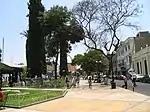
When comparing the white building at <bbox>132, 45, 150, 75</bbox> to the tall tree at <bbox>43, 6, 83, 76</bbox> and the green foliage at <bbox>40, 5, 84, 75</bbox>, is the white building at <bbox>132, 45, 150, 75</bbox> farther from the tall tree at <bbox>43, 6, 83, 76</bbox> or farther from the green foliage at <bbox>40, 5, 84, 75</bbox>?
the tall tree at <bbox>43, 6, 83, 76</bbox>

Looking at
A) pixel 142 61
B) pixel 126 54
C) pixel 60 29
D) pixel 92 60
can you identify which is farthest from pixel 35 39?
pixel 126 54

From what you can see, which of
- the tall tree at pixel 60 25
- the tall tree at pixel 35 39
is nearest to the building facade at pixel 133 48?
the tall tree at pixel 60 25

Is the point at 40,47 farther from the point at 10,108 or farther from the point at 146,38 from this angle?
the point at 146,38

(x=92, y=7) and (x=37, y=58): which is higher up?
(x=92, y=7)

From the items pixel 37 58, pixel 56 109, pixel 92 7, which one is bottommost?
pixel 56 109

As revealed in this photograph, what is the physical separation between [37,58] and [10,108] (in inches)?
1279

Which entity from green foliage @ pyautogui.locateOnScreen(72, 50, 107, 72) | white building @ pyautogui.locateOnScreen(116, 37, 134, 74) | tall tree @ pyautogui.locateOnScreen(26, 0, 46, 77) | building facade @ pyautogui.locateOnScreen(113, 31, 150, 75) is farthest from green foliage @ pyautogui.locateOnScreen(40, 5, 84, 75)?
white building @ pyautogui.locateOnScreen(116, 37, 134, 74)

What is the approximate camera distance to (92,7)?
139ft

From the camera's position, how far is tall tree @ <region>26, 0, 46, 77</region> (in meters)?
49.4

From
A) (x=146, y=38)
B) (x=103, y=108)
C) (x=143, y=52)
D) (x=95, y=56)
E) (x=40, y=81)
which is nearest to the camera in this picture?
(x=103, y=108)

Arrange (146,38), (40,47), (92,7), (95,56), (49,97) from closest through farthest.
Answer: (49,97) → (92,7) → (40,47) → (95,56) → (146,38)

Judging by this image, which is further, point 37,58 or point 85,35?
point 37,58

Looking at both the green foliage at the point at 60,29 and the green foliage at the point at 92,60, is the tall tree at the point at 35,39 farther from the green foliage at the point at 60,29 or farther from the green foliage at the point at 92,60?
the green foliage at the point at 92,60

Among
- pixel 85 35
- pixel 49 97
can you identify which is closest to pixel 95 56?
pixel 85 35
